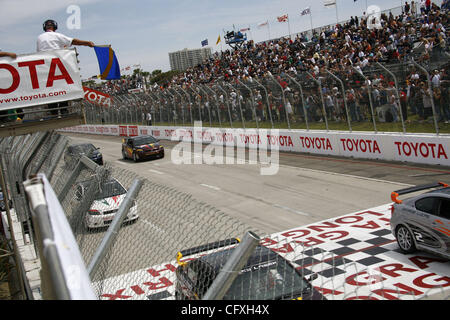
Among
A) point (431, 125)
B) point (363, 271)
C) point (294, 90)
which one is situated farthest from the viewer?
point (294, 90)

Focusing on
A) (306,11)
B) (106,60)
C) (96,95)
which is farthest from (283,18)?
(106,60)

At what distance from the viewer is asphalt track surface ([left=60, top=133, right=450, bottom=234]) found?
522 inches

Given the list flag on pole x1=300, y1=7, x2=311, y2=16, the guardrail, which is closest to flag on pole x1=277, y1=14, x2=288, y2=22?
flag on pole x1=300, y1=7, x2=311, y2=16

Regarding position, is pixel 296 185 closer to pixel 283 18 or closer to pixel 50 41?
pixel 50 41

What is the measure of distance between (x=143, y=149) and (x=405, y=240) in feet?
61.7

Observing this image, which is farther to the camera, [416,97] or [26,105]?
[416,97]

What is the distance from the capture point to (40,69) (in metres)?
7.13

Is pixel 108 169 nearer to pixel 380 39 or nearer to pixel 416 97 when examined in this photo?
pixel 416 97

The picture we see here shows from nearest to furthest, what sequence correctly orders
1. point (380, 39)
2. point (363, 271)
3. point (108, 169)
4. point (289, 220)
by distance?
point (108, 169), point (363, 271), point (289, 220), point (380, 39)

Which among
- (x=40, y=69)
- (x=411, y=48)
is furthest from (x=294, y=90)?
(x=40, y=69)

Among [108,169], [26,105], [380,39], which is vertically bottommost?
[108,169]

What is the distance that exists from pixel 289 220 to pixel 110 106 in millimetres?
41861

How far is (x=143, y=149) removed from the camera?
2625cm

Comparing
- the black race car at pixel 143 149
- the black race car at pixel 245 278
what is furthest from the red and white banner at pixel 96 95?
the black race car at pixel 245 278
